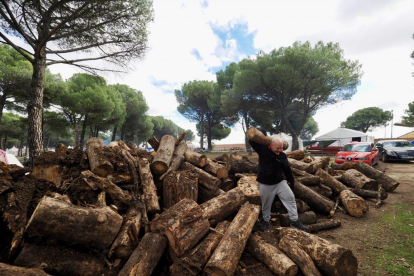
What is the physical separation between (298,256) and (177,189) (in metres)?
2.43

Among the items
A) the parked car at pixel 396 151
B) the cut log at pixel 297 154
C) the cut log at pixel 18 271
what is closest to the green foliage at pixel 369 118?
the parked car at pixel 396 151

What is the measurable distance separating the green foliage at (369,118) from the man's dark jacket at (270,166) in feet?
213

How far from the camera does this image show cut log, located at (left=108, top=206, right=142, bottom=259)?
108 inches

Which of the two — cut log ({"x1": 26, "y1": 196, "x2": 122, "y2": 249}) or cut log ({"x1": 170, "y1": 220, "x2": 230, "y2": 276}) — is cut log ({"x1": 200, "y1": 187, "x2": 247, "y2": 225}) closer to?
cut log ({"x1": 170, "y1": 220, "x2": 230, "y2": 276})

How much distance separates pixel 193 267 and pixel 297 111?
96.5 ft

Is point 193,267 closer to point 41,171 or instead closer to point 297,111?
point 41,171

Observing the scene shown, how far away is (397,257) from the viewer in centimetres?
309

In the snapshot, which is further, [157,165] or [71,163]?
[157,165]

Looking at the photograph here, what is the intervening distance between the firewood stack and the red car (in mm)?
8749

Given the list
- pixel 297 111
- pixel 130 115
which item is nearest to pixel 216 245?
pixel 297 111

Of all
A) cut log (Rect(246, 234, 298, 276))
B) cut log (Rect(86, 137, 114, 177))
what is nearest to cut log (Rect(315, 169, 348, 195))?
cut log (Rect(246, 234, 298, 276))

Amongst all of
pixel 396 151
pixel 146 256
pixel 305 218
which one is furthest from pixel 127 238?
pixel 396 151

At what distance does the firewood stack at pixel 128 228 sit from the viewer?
2479mm

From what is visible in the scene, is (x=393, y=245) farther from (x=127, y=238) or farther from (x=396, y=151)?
(x=396, y=151)
